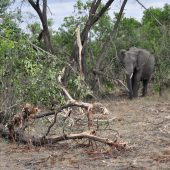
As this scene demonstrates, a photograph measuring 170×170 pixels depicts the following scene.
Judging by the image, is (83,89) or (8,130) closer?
(8,130)

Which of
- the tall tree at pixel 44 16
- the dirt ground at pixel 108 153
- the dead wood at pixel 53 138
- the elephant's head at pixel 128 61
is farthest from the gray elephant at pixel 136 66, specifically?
the dead wood at pixel 53 138

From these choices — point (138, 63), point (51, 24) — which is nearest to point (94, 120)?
point (138, 63)

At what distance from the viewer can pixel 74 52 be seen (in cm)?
1528

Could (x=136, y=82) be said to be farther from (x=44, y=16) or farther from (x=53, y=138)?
(x=53, y=138)

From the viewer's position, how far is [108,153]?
334 inches

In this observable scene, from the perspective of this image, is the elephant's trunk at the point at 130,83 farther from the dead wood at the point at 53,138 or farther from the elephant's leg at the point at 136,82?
the dead wood at the point at 53,138

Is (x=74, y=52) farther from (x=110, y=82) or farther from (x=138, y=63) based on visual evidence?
(x=138, y=63)

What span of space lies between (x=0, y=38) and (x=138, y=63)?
1068cm

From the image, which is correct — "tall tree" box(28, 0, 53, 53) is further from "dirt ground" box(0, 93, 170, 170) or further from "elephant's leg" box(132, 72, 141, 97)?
"dirt ground" box(0, 93, 170, 170)

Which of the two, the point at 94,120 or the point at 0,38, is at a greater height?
the point at 0,38

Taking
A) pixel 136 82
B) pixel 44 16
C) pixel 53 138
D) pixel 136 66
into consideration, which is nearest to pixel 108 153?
pixel 53 138

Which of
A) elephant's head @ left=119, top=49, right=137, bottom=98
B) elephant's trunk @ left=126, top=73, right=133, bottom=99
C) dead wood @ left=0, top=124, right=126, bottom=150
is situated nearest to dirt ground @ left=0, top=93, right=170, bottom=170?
dead wood @ left=0, top=124, right=126, bottom=150

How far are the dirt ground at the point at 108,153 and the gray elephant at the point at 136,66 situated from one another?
732cm

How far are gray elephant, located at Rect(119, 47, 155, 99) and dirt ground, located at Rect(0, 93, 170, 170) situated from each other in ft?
24.0
